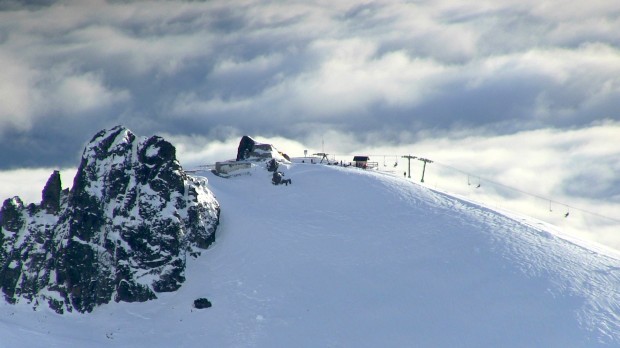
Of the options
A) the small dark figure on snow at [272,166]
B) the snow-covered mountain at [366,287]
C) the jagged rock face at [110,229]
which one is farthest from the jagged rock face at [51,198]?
the small dark figure on snow at [272,166]

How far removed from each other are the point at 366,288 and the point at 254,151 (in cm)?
3858

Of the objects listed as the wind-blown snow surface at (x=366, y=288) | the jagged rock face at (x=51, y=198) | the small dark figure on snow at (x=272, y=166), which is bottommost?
the wind-blown snow surface at (x=366, y=288)

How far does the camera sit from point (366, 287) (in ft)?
341

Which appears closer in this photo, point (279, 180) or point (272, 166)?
point (279, 180)

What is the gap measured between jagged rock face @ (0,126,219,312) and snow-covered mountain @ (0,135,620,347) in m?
1.96

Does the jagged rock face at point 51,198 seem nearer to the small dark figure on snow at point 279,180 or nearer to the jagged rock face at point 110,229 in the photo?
the jagged rock face at point 110,229

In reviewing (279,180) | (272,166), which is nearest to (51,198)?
(279,180)

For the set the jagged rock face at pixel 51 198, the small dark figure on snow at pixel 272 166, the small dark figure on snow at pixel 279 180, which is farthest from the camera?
the small dark figure on snow at pixel 272 166

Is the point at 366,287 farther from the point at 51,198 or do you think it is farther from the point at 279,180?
the point at 51,198

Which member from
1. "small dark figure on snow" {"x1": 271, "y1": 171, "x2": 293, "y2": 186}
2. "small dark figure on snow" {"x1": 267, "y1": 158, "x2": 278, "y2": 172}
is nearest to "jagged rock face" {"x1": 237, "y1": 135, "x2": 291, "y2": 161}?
"small dark figure on snow" {"x1": 267, "y1": 158, "x2": 278, "y2": 172}

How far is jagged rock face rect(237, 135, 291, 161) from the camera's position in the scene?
13512 centimetres

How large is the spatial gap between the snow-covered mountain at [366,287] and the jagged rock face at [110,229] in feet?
6.43

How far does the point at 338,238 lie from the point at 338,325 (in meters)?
16.7

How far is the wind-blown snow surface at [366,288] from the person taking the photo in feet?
317
